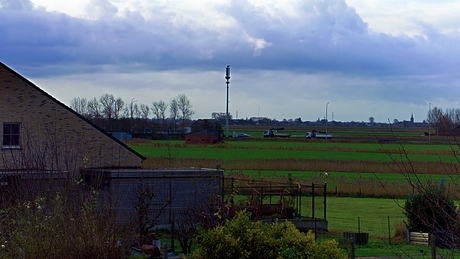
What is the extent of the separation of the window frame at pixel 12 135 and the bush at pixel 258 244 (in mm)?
16771

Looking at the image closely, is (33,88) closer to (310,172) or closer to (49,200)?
(49,200)

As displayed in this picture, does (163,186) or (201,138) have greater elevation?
(201,138)

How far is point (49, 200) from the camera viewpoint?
12125 mm

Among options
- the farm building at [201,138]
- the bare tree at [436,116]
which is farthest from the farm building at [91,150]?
the farm building at [201,138]

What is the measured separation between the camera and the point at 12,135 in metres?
24.6

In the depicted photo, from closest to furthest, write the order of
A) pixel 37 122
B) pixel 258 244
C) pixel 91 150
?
pixel 258 244 < pixel 37 122 < pixel 91 150

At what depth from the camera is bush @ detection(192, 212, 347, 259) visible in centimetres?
914

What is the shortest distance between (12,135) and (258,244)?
17912 millimetres

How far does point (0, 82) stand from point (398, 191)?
2490 centimetres

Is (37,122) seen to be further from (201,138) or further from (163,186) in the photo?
(201,138)

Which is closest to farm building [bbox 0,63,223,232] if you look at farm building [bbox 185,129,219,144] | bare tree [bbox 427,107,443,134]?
bare tree [bbox 427,107,443,134]

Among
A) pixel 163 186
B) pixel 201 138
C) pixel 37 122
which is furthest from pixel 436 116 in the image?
pixel 201 138

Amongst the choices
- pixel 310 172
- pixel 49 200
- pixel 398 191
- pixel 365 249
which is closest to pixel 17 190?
pixel 49 200

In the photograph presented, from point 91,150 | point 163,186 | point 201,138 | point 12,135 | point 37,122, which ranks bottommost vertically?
point 163,186
